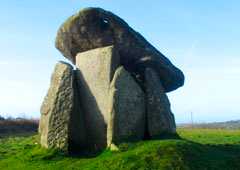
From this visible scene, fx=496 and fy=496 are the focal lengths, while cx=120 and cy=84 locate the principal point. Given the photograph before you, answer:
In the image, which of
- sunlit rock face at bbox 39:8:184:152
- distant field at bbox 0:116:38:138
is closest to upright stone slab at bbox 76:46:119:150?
sunlit rock face at bbox 39:8:184:152

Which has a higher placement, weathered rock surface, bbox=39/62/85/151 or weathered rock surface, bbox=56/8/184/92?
weathered rock surface, bbox=56/8/184/92

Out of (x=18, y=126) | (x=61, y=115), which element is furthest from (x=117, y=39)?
(x=18, y=126)

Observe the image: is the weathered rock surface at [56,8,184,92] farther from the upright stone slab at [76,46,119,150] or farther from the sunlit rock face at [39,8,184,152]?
the upright stone slab at [76,46,119,150]

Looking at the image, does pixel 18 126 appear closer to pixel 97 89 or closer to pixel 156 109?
pixel 97 89

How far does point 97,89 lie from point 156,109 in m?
2.11

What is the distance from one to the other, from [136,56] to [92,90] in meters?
2.03

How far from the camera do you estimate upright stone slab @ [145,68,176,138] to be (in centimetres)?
1642

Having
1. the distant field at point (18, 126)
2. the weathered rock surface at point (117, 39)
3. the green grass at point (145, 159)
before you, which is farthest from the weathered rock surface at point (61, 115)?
the distant field at point (18, 126)

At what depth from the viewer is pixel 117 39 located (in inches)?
685

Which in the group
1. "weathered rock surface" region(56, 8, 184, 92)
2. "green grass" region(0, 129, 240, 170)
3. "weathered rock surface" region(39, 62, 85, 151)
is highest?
"weathered rock surface" region(56, 8, 184, 92)

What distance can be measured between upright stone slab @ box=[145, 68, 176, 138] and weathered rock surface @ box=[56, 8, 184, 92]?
0.78 meters

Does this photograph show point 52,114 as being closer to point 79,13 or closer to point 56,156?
point 56,156

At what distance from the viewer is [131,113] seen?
627 inches

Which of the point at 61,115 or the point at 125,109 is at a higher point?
the point at 125,109
